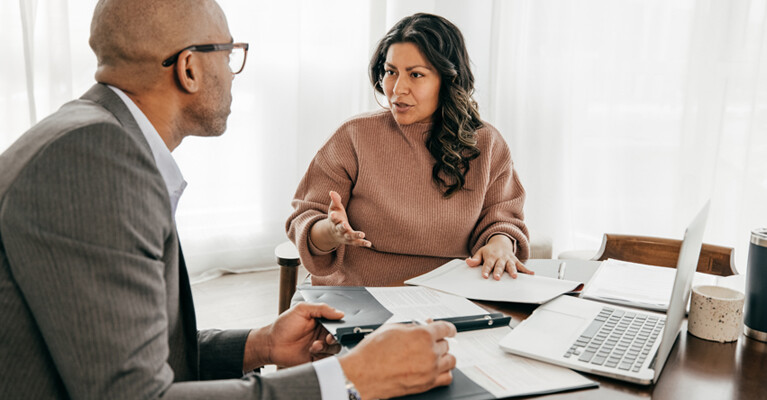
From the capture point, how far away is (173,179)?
3.76 ft

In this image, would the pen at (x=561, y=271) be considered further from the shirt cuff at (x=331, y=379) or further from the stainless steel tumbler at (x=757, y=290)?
the shirt cuff at (x=331, y=379)

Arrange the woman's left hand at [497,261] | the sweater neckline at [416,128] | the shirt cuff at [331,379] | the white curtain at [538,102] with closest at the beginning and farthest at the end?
1. the shirt cuff at [331,379]
2. the woman's left hand at [497,261]
3. the sweater neckline at [416,128]
4. the white curtain at [538,102]

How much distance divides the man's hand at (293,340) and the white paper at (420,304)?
0.41 feet

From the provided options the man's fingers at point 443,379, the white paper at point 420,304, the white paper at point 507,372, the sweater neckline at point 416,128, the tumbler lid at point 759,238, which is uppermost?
the sweater neckline at point 416,128

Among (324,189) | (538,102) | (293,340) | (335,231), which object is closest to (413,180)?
(324,189)

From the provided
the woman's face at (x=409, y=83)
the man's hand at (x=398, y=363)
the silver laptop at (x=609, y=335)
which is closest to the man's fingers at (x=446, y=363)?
the man's hand at (x=398, y=363)

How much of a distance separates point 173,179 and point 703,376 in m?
0.96

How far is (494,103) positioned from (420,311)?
265cm

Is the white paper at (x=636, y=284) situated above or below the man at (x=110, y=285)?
below

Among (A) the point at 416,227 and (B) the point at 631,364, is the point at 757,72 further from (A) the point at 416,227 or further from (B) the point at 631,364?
(B) the point at 631,364

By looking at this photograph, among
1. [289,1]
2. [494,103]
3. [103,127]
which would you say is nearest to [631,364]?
[103,127]

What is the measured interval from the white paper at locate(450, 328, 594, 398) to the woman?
748mm

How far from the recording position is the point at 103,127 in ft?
2.57

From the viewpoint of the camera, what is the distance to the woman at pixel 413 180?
1.82 metres
